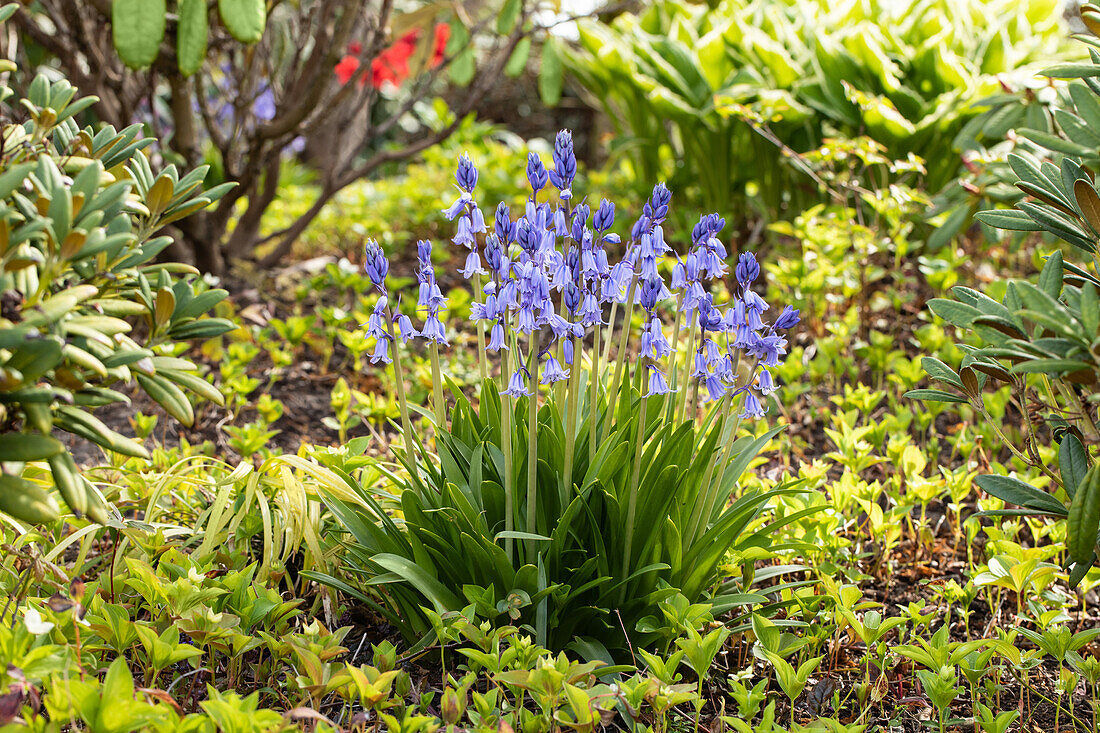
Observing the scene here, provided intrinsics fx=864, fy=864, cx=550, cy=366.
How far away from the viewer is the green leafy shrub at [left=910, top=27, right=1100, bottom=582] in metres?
1.37

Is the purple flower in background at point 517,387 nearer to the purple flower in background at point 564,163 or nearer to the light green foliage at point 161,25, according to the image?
the purple flower in background at point 564,163

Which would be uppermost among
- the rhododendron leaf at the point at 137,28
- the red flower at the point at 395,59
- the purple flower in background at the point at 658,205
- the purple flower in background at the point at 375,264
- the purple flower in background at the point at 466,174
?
the red flower at the point at 395,59

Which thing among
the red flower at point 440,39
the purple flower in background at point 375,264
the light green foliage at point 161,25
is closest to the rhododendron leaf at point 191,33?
the light green foliage at point 161,25

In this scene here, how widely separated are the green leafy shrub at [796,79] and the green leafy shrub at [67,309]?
8.18ft

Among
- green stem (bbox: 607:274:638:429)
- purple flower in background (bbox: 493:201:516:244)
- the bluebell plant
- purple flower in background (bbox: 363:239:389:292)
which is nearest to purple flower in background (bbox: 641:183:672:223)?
the bluebell plant

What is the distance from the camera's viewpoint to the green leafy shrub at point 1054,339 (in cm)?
137

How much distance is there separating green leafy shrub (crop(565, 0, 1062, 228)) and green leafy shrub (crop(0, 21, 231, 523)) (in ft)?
8.18

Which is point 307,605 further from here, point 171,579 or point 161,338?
point 161,338

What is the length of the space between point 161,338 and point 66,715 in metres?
0.65

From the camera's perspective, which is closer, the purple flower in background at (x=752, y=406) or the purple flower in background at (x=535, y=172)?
the purple flower in background at (x=535, y=172)

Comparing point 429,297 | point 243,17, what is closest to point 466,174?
point 429,297

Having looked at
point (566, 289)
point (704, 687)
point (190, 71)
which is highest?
point (190, 71)

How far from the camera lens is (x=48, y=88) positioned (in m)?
1.67

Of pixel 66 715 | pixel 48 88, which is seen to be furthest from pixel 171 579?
pixel 48 88
